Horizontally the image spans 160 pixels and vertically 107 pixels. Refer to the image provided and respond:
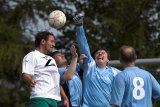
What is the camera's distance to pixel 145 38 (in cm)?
1895

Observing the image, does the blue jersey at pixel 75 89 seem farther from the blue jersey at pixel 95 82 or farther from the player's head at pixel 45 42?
the player's head at pixel 45 42

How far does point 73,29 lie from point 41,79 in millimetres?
11032

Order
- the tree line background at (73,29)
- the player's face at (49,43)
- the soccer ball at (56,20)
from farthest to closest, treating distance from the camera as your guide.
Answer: the tree line background at (73,29), the soccer ball at (56,20), the player's face at (49,43)

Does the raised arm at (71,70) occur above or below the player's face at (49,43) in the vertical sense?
below

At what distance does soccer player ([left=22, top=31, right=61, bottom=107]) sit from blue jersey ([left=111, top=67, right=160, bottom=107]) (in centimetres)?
115

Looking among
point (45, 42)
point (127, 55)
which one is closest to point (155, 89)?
point (127, 55)

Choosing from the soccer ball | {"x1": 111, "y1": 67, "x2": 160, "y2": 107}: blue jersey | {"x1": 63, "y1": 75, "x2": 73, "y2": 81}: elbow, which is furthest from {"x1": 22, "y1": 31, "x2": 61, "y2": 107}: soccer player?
the soccer ball

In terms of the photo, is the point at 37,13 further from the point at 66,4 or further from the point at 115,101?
the point at 115,101

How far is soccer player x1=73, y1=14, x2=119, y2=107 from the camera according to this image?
8.80 meters

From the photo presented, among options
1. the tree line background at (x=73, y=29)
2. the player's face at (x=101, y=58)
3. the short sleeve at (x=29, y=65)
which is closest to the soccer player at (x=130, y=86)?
the short sleeve at (x=29, y=65)

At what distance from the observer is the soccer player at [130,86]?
721 centimetres

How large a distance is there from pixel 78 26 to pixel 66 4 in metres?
10.9

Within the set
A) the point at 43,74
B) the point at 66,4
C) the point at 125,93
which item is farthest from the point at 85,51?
the point at 66,4

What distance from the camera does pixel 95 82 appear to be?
348 inches
